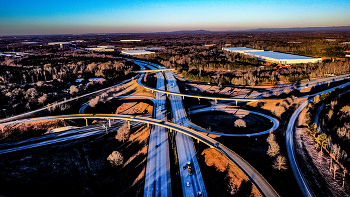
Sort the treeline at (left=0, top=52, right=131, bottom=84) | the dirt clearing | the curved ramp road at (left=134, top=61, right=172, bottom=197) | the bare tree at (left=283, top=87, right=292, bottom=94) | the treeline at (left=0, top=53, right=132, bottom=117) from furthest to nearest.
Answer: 1. the treeline at (left=0, top=52, right=131, bottom=84)
2. the bare tree at (left=283, top=87, right=292, bottom=94)
3. the treeline at (left=0, top=53, right=132, bottom=117)
4. the dirt clearing
5. the curved ramp road at (left=134, top=61, right=172, bottom=197)

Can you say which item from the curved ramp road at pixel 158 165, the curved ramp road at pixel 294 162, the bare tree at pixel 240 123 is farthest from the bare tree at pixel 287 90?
the curved ramp road at pixel 158 165

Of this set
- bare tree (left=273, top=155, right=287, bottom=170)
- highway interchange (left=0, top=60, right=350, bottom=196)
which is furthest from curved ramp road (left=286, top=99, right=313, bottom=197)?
bare tree (left=273, top=155, right=287, bottom=170)

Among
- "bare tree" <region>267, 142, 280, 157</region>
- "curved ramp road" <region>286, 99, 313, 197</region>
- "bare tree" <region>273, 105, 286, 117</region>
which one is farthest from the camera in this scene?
"bare tree" <region>273, 105, 286, 117</region>

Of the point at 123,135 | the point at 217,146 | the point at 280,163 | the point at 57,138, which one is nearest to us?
the point at 280,163

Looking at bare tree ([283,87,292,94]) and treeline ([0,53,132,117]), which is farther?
bare tree ([283,87,292,94])

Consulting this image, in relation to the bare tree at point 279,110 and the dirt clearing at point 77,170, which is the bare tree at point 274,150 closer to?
the bare tree at point 279,110

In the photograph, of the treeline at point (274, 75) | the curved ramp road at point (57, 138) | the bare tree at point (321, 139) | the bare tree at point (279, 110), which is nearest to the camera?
the bare tree at point (321, 139)

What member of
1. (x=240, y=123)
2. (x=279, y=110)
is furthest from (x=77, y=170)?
(x=279, y=110)

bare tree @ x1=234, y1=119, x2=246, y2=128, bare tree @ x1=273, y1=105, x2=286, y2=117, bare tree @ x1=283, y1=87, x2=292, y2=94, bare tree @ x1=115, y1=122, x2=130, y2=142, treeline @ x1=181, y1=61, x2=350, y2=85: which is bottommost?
bare tree @ x1=115, y1=122, x2=130, y2=142

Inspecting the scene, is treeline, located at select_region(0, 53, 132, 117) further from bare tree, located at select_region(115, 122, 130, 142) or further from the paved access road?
the paved access road

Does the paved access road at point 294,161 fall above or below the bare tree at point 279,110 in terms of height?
below

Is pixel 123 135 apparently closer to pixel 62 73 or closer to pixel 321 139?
pixel 321 139
